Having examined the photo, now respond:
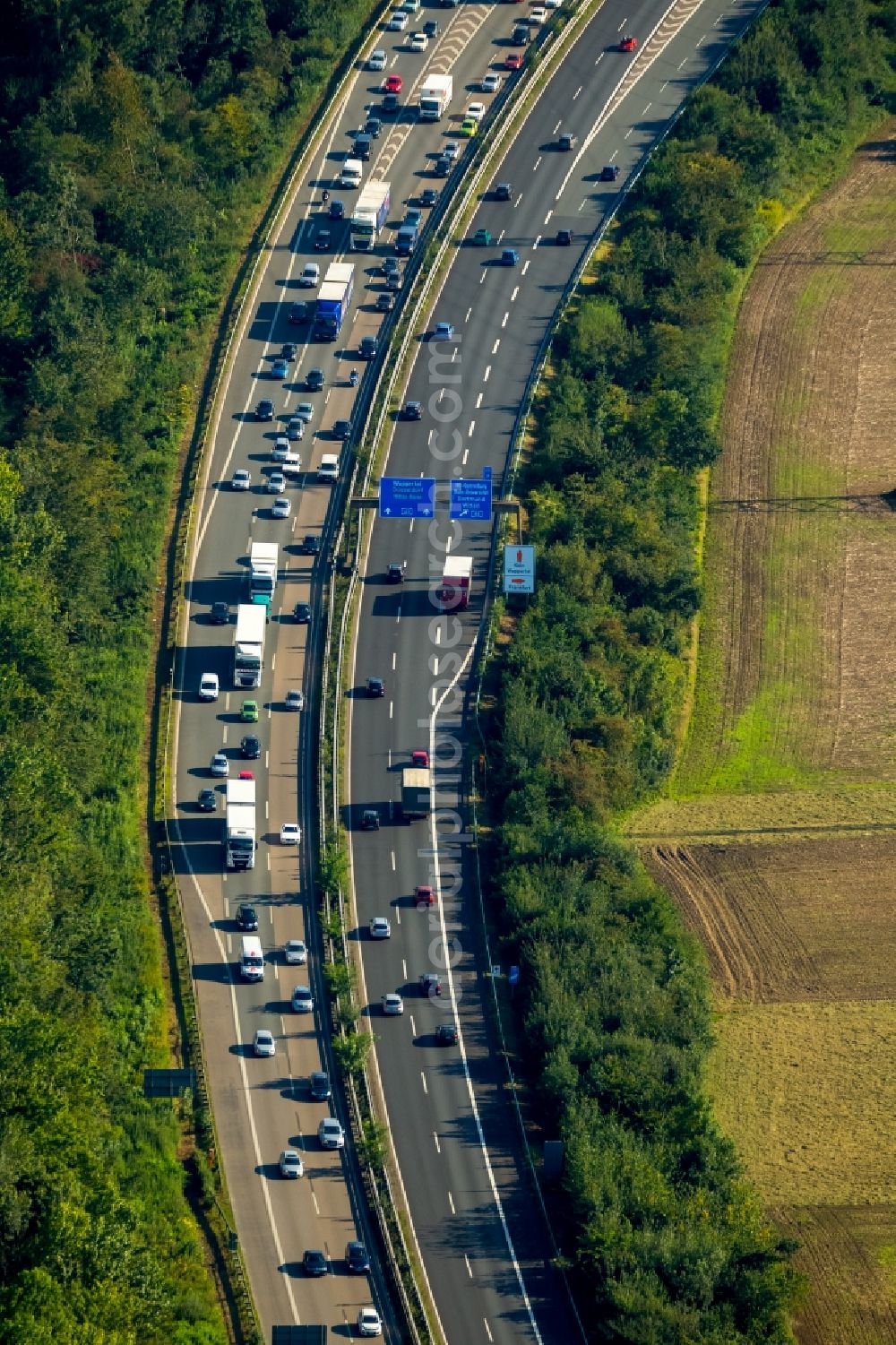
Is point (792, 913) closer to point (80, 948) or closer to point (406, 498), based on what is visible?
point (406, 498)

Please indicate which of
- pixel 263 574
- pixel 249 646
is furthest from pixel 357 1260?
pixel 263 574

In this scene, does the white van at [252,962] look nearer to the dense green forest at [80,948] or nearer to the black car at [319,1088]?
the dense green forest at [80,948]

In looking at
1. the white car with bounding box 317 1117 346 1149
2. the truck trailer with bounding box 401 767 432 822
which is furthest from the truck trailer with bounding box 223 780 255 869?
the white car with bounding box 317 1117 346 1149

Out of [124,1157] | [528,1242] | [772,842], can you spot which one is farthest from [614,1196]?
[772,842]

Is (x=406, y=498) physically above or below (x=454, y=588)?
above

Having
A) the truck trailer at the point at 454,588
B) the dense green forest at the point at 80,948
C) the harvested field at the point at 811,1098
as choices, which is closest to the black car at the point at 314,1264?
the dense green forest at the point at 80,948

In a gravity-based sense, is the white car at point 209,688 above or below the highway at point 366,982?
above

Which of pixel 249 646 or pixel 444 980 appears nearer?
pixel 444 980
